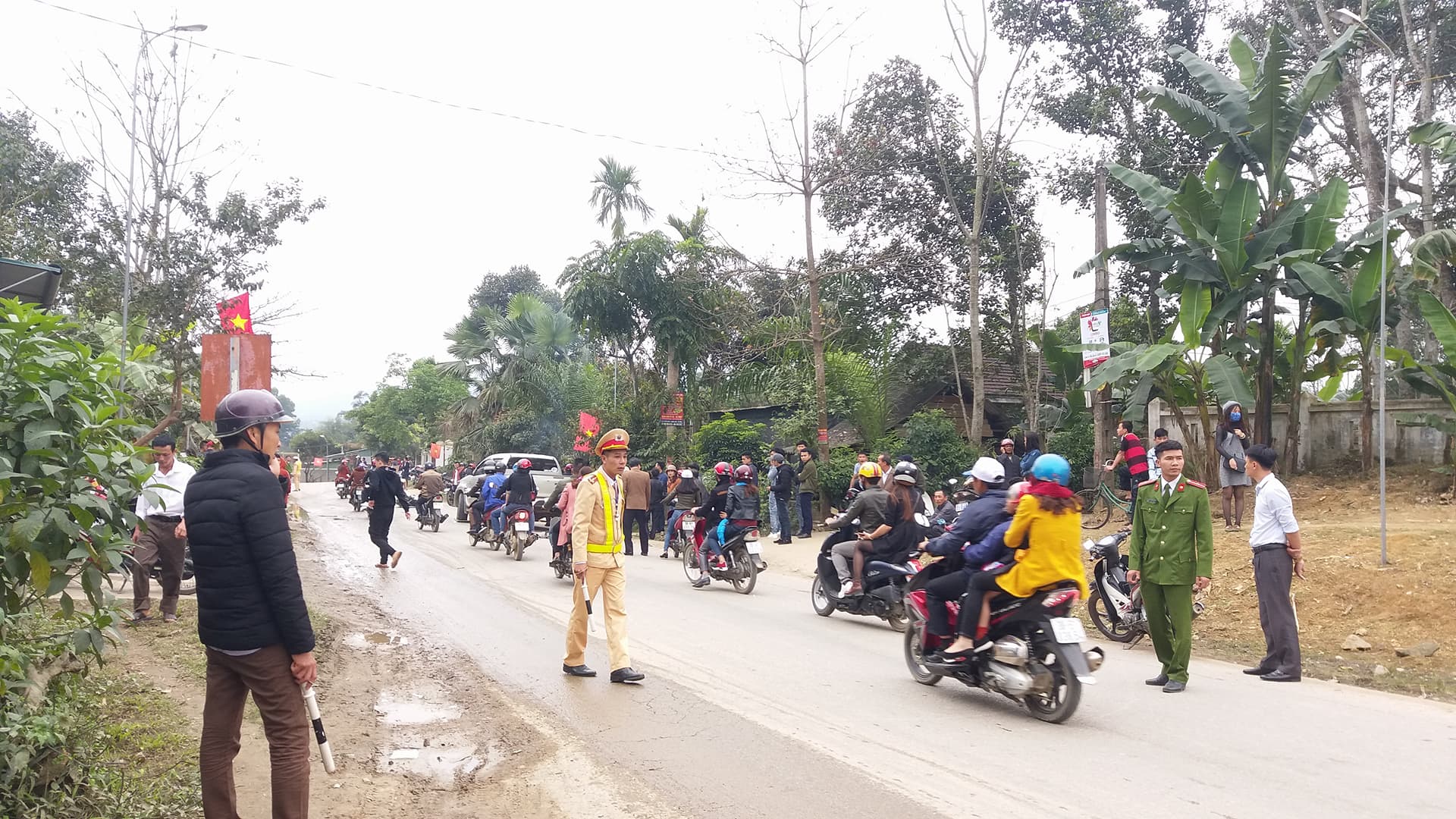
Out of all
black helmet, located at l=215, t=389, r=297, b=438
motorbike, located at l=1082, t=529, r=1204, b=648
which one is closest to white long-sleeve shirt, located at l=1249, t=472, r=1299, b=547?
motorbike, located at l=1082, t=529, r=1204, b=648

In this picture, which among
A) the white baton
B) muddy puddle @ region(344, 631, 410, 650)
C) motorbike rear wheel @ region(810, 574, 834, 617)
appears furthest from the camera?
motorbike rear wheel @ region(810, 574, 834, 617)

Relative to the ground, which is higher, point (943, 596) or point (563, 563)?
point (943, 596)

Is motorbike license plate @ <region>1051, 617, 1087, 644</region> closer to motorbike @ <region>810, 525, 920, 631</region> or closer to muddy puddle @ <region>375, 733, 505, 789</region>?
muddy puddle @ <region>375, 733, 505, 789</region>

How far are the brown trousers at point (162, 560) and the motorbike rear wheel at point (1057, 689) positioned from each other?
778 centimetres

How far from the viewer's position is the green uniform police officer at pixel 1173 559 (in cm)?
764

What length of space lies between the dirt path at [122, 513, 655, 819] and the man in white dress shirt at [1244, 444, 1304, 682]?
18.1 ft

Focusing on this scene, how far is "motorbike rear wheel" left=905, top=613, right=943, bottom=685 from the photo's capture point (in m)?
7.78

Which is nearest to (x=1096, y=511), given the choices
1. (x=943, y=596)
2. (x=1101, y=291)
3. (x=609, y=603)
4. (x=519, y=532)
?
(x=1101, y=291)

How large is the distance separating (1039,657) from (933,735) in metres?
0.96

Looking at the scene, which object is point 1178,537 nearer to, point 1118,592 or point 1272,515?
point 1272,515

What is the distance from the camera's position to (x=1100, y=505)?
18609 mm

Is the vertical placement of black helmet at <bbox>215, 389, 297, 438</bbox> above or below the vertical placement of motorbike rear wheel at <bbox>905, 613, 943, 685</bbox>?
above

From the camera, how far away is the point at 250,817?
4754mm

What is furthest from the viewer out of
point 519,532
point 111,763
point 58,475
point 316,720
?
point 519,532
